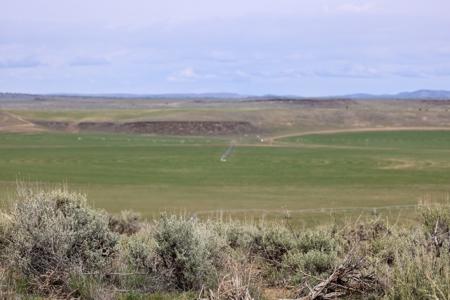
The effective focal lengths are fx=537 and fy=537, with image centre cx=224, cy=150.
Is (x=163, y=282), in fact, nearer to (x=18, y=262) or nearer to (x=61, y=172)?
(x=18, y=262)

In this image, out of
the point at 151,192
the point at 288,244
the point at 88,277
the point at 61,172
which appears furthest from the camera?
the point at 61,172

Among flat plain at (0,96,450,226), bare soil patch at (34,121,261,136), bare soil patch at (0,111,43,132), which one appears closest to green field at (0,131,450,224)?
flat plain at (0,96,450,226)

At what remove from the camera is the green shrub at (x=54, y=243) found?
8.65 meters

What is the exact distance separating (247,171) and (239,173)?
4.36ft

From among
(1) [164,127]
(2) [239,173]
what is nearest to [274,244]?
(2) [239,173]

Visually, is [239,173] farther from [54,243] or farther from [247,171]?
[54,243]

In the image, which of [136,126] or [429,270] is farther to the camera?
[136,126]

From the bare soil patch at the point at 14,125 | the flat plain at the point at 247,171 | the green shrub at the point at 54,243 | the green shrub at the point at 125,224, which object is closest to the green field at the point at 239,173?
the flat plain at the point at 247,171

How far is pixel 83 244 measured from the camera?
9383mm

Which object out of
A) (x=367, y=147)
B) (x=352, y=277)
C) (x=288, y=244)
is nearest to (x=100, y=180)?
(x=288, y=244)

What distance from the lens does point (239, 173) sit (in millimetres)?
46625

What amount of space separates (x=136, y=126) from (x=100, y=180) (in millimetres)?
56760

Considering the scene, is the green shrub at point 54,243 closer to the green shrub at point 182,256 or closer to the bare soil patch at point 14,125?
the green shrub at point 182,256

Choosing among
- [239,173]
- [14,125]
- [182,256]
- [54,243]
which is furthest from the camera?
[14,125]
